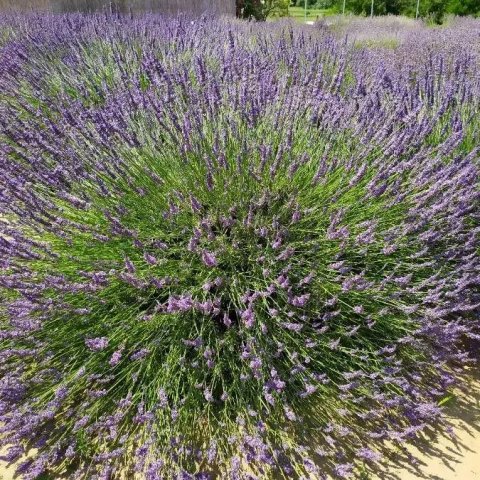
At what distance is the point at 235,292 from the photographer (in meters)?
2.06

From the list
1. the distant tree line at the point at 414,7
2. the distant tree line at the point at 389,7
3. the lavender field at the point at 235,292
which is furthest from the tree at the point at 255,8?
the lavender field at the point at 235,292

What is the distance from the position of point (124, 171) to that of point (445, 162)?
5.59ft

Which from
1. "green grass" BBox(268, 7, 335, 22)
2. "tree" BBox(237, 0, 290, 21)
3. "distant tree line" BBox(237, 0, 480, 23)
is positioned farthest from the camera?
"green grass" BBox(268, 7, 335, 22)

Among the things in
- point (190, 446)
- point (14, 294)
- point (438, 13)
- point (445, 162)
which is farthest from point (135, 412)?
point (438, 13)

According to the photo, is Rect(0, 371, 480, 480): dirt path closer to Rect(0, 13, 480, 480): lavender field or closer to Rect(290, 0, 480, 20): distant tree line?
Rect(0, 13, 480, 480): lavender field

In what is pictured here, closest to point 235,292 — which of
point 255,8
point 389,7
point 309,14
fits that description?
point 255,8

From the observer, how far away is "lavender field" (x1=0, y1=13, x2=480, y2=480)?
1.85m

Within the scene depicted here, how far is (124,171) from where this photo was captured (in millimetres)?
2232

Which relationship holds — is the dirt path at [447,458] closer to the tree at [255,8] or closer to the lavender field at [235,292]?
the lavender field at [235,292]

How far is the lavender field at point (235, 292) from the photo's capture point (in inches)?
73.0

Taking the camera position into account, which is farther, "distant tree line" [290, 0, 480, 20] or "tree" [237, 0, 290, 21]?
"distant tree line" [290, 0, 480, 20]

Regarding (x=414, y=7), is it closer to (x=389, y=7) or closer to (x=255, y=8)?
(x=389, y=7)

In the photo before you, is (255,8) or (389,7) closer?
(255,8)

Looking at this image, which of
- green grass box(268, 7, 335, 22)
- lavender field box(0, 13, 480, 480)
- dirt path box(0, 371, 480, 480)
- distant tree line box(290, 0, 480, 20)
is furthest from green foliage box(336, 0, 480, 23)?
dirt path box(0, 371, 480, 480)
